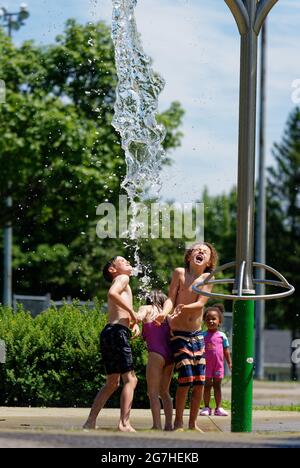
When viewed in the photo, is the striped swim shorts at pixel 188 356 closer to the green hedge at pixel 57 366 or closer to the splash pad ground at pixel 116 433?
the splash pad ground at pixel 116 433

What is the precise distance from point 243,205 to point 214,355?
4028mm

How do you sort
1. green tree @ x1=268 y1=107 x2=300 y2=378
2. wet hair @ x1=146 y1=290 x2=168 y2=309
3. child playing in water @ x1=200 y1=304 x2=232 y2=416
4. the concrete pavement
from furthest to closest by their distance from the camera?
1. green tree @ x1=268 y1=107 x2=300 y2=378
2. child playing in water @ x1=200 y1=304 x2=232 y2=416
3. wet hair @ x1=146 y1=290 x2=168 y2=309
4. the concrete pavement

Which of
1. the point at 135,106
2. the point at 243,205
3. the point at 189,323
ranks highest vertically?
the point at 135,106

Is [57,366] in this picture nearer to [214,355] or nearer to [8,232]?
[214,355]

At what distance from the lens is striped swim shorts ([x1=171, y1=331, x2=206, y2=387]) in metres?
10.9

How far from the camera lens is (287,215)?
Result: 71.8 metres

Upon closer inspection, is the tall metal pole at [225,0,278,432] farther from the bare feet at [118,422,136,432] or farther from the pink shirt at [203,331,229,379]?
the pink shirt at [203,331,229,379]

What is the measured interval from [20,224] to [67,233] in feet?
Result: 20.6

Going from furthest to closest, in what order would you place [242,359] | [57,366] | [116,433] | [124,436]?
[57,366], [242,359], [116,433], [124,436]

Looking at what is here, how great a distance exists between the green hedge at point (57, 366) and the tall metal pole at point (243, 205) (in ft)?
13.1

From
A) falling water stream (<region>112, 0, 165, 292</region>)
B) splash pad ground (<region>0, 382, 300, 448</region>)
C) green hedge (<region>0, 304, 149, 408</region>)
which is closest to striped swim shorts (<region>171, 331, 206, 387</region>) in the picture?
splash pad ground (<region>0, 382, 300, 448</region>)

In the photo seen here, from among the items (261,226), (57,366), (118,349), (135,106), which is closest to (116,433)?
(118,349)

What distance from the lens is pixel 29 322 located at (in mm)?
15797

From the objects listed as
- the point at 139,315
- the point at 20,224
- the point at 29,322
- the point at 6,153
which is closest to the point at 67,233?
the point at 20,224
